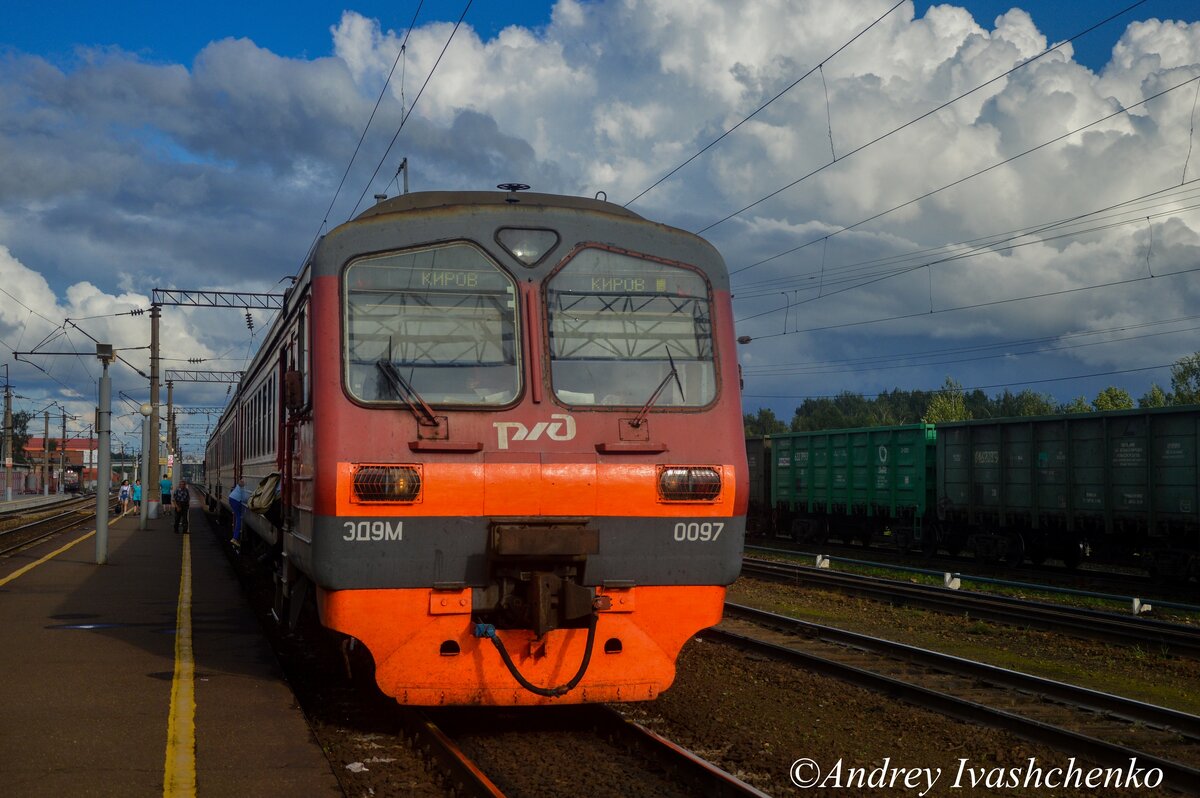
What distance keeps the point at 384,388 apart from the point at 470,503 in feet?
2.74

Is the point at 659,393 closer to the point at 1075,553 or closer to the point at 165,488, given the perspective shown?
the point at 1075,553

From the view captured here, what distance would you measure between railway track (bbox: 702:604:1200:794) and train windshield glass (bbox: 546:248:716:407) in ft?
9.66

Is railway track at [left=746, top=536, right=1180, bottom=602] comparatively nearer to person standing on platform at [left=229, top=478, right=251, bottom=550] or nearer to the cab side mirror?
person standing on platform at [left=229, top=478, right=251, bottom=550]

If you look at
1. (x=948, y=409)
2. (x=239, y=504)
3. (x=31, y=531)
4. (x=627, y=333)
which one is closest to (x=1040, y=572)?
(x=239, y=504)

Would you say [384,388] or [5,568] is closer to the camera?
[384,388]

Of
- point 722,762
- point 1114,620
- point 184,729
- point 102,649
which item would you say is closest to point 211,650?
point 102,649

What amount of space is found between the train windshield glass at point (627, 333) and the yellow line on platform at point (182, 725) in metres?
2.89

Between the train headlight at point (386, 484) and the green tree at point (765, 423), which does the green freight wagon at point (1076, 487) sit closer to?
the train headlight at point (386, 484)

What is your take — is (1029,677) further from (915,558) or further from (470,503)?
(915,558)

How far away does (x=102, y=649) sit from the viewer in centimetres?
1008

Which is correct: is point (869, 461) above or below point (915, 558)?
above

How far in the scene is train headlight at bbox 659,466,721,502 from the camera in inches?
276

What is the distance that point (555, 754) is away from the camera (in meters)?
6.76

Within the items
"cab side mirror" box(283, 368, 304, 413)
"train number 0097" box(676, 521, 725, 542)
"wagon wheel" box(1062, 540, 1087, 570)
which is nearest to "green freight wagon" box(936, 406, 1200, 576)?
"wagon wheel" box(1062, 540, 1087, 570)
